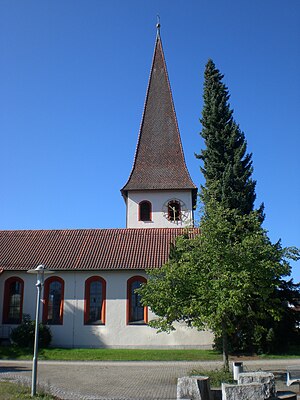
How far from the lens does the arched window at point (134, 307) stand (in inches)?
1065

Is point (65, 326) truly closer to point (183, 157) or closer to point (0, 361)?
point (0, 361)

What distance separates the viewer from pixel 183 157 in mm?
37344

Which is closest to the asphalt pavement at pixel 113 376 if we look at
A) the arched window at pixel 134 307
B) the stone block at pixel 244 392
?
the stone block at pixel 244 392

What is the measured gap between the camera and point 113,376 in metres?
16.4

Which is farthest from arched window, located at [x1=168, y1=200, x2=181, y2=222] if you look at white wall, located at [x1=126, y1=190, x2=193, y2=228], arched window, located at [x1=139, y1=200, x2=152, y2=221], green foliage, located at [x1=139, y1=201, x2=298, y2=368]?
green foliage, located at [x1=139, y1=201, x2=298, y2=368]

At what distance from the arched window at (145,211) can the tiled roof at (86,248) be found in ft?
13.5

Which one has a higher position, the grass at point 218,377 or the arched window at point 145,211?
the arched window at point 145,211

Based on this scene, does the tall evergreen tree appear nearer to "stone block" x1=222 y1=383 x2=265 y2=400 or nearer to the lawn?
the lawn

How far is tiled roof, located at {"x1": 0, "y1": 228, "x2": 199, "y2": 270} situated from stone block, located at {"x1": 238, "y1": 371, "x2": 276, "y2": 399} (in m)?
15.1

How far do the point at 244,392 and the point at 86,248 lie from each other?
65.9ft

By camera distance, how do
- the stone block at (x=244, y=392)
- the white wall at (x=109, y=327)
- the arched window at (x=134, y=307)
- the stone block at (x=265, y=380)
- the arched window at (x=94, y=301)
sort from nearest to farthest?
the stone block at (x=244, y=392) → the stone block at (x=265, y=380) → the white wall at (x=109, y=327) → the arched window at (x=134, y=307) → the arched window at (x=94, y=301)

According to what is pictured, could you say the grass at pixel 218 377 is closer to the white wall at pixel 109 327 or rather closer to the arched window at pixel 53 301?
the white wall at pixel 109 327

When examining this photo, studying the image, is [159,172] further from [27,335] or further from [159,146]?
[27,335]

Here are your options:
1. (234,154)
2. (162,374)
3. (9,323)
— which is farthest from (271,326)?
(9,323)
